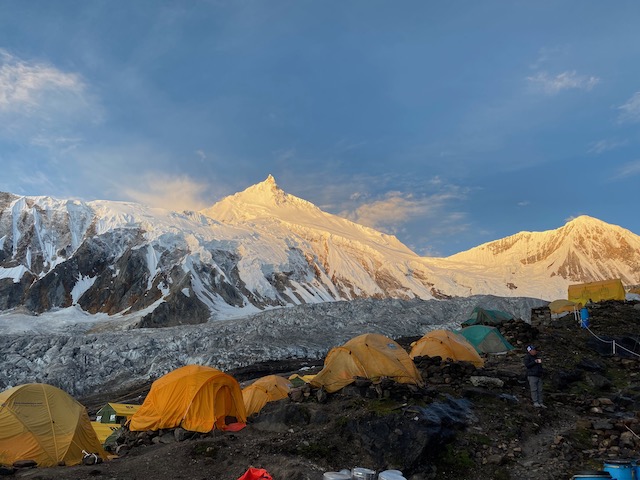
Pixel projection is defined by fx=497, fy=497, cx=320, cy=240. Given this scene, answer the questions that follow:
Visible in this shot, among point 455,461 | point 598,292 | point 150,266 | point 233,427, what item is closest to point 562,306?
point 598,292

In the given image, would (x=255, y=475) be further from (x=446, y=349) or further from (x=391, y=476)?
(x=446, y=349)

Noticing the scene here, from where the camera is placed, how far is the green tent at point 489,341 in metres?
23.8

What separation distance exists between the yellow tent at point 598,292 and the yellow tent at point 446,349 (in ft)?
87.1

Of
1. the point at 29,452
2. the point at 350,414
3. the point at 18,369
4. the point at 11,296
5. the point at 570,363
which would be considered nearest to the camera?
the point at 350,414

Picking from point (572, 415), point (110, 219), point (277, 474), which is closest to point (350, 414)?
point (277, 474)

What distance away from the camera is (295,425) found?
12.8 m

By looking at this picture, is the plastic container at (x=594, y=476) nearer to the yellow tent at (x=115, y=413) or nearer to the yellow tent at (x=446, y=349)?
the yellow tent at (x=446, y=349)

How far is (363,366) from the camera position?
14.7 metres

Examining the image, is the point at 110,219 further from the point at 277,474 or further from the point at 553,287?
→ the point at 553,287

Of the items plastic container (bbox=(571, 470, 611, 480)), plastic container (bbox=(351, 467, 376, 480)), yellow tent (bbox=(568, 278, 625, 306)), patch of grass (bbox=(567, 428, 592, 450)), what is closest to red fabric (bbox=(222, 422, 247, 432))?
plastic container (bbox=(351, 467, 376, 480))

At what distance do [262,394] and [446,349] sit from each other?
7.48 meters

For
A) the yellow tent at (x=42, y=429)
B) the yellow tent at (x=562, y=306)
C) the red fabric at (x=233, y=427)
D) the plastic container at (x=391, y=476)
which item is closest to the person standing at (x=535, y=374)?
the plastic container at (x=391, y=476)

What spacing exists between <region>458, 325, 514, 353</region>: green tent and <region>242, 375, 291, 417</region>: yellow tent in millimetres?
9884

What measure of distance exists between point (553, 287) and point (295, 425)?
177 m
